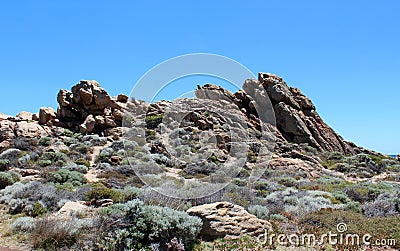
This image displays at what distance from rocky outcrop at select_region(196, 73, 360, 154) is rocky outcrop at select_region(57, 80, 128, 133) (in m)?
9.83

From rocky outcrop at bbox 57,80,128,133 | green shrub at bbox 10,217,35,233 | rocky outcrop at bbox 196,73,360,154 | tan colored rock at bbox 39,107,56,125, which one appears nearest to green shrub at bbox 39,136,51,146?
rocky outcrop at bbox 57,80,128,133

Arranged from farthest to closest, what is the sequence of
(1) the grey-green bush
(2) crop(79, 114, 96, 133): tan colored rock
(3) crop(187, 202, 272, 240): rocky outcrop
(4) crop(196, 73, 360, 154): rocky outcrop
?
(4) crop(196, 73, 360, 154): rocky outcrop → (2) crop(79, 114, 96, 133): tan colored rock → (1) the grey-green bush → (3) crop(187, 202, 272, 240): rocky outcrop

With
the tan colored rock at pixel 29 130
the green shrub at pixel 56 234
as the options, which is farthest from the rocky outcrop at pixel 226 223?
the tan colored rock at pixel 29 130

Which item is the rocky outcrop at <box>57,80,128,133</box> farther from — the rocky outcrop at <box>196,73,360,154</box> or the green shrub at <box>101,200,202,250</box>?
the green shrub at <box>101,200,202,250</box>

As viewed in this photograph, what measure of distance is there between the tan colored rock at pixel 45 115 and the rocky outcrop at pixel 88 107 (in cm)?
66

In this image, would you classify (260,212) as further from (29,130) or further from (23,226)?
(29,130)

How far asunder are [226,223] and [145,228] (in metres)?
1.84

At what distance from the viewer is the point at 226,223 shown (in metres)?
7.55

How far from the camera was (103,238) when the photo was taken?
6746mm

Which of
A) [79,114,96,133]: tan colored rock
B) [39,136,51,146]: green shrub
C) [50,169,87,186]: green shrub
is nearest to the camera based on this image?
[50,169,87,186]: green shrub

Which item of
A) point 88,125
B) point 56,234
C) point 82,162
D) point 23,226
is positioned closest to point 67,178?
point 82,162

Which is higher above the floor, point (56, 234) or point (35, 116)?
point (35, 116)

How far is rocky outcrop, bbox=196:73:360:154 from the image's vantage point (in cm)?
3325

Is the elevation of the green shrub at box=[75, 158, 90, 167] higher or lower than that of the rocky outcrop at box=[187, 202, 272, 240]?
higher
